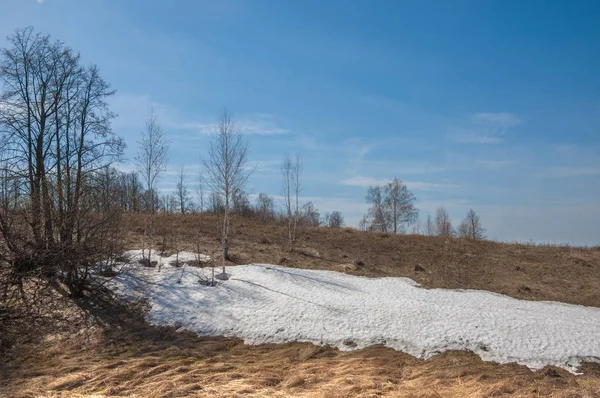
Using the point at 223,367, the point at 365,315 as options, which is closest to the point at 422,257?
the point at 365,315

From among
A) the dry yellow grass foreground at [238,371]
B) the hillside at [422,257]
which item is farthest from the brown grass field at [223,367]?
the hillside at [422,257]

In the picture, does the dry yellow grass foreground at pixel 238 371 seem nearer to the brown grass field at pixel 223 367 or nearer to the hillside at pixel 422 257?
the brown grass field at pixel 223 367

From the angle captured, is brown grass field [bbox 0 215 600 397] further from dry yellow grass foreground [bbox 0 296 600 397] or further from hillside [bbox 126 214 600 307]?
hillside [bbox 126 214 600 307]

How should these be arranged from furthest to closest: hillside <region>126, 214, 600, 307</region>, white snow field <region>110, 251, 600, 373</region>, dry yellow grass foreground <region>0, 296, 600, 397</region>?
hillside <region>126, 214, 600, 307</region> → white snow field <region>110, 251, 600, 373</region> → dry yellow grass foreground <region>0, 296, 600, 397</region>

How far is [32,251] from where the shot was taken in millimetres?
10430

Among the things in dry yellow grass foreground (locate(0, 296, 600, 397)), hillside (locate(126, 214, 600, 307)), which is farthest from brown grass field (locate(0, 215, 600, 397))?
hillside (locate(126, 214, 600, 307))

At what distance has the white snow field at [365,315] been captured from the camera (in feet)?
29.9

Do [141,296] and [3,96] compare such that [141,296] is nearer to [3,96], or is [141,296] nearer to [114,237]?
[114,237]

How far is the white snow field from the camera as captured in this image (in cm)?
912

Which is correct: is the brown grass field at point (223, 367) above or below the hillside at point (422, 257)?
below

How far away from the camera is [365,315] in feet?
35.7

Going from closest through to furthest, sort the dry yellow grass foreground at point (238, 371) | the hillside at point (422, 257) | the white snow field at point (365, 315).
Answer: the dry yellow grass foreground at point (238, 371) → the white snow field at point (365, 315) → the hillside at point (422, 257)

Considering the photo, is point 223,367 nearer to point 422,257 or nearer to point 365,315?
point 365,315

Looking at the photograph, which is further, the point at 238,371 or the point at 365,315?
the point at 365,315
